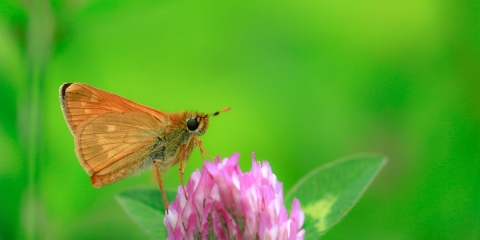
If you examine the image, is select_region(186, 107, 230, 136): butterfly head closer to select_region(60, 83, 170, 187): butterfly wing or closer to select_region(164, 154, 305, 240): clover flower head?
select_region(60, 83, 170, 187): butterfly wing

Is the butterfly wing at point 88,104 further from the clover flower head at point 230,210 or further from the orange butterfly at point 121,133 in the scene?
the clover flower head at point 230,210

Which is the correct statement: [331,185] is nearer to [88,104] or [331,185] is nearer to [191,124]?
[191,124]

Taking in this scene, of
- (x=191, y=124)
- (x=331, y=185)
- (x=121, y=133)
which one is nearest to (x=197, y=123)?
(x=191, y=124)

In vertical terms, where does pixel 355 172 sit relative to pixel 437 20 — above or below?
below

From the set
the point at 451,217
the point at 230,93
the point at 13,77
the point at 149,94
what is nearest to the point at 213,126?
the point at 230,93

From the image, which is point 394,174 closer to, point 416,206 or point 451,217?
point 416,206

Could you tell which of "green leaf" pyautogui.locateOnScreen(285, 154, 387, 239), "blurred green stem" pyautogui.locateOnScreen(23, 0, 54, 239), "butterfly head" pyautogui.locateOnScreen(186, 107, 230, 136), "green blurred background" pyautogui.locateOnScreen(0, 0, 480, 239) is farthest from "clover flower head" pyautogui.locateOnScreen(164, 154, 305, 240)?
"green blurred background" pyautogui.locateOnScreen(0, 0, 480, 239)
